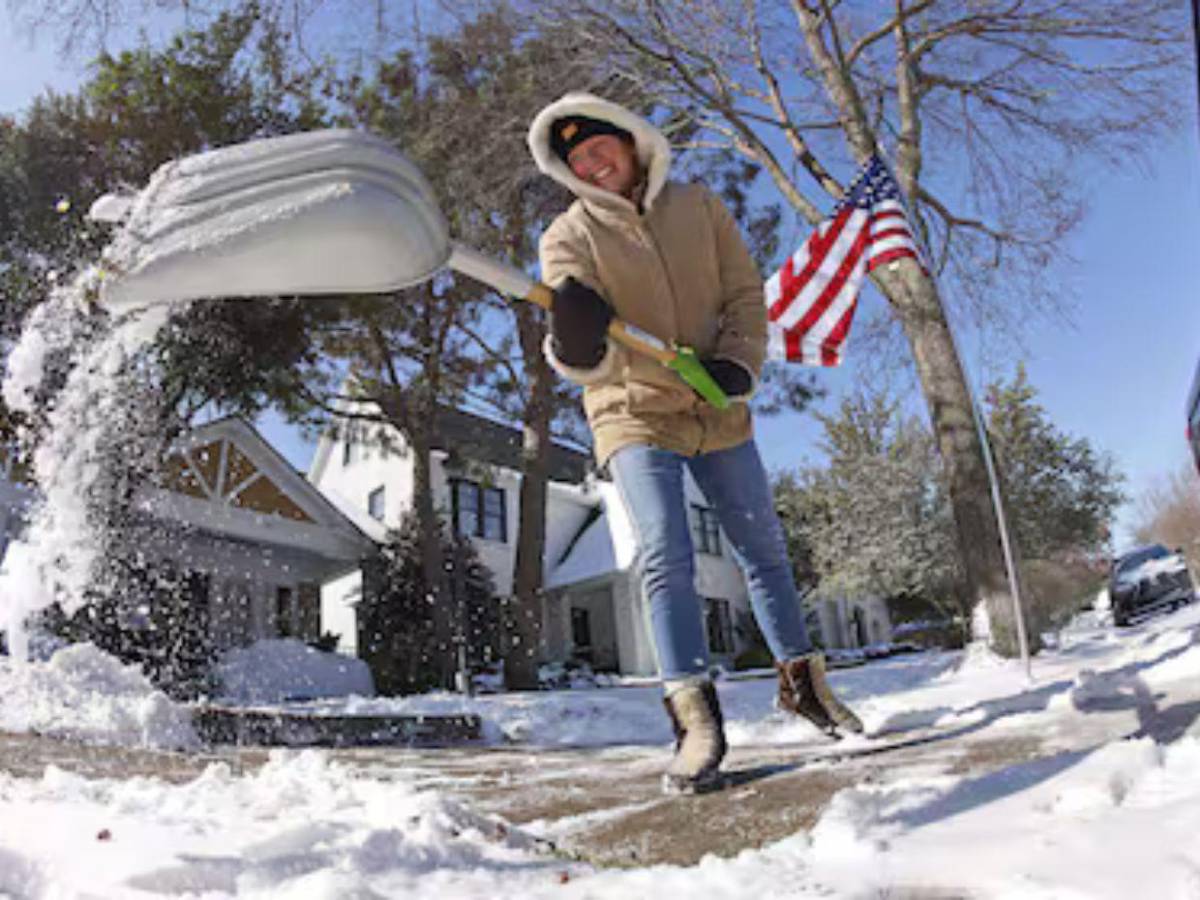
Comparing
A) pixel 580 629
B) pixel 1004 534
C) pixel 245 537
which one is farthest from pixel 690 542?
pixel 580 629

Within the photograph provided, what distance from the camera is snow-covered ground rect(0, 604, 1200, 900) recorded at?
111 centimetres

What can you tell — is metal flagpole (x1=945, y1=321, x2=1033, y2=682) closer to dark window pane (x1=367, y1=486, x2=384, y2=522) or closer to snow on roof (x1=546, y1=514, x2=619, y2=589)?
snow on roof (x1=546, y1=514, x2=619, y2=589)

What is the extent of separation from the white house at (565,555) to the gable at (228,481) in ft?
10.0

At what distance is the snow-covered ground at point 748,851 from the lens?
111 cm

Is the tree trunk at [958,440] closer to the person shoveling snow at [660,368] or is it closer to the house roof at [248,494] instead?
the person shoveling snow at [660,368]

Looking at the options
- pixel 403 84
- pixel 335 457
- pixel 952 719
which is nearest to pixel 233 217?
pixel 952 719

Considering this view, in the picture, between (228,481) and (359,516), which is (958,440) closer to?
(228,481)

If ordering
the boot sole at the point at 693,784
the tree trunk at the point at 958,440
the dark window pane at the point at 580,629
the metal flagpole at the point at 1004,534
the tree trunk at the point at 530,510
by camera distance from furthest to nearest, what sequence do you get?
the dark window pane at the point at 580,629 → the tree trunk at the point at 530,510 → the tree trunk at the point at 958,440 → the metal flagpole at the point at 1004,534 → the boot sole at the point at 693,784

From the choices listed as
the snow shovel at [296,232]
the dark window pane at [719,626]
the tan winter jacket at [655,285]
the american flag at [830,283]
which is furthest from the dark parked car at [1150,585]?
the dark window pane at [719,626]

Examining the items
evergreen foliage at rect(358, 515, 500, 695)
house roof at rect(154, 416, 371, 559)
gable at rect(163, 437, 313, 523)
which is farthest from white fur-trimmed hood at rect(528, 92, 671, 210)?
gable at rect(163, 437, 313, 523)

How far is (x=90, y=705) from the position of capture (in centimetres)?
480

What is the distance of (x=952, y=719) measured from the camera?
2.66m

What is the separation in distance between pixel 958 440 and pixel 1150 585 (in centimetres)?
593

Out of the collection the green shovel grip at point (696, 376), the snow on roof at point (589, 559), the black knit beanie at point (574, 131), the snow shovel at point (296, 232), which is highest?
the snow on roof at point (589, 559)
